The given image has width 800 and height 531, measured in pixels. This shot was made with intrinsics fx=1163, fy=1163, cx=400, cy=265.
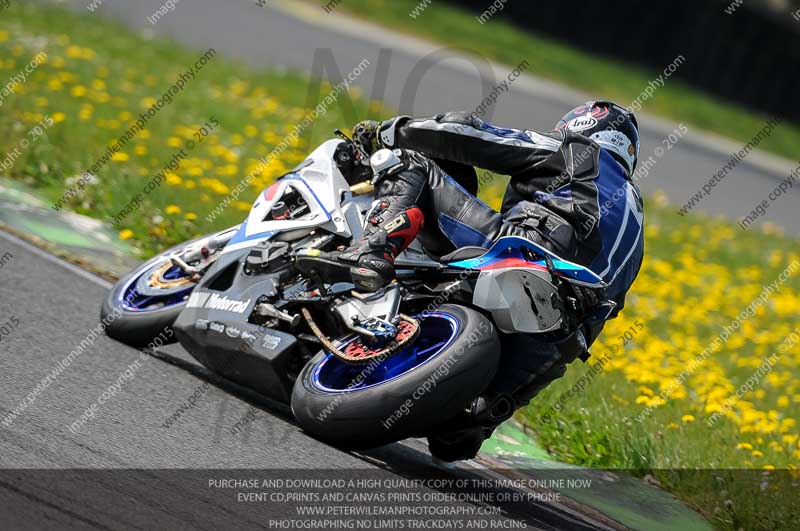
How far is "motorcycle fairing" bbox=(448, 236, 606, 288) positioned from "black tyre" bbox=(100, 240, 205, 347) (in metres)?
1.76

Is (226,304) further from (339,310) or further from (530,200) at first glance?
(530,200)

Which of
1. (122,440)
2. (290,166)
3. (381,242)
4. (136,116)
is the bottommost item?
(136,116)

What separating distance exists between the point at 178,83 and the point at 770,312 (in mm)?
6997

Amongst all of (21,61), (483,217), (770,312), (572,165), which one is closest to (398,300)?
(483,217)

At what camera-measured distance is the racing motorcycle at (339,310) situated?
502cm

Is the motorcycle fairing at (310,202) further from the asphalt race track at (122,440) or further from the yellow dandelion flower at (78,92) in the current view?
the yellow dandelion flower at (78,92)

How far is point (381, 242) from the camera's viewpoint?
533cm

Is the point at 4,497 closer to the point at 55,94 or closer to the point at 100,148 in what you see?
the point at 100,148

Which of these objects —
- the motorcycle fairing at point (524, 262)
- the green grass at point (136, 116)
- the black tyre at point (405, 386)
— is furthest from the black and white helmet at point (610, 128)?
the green grass at point (136, 116)

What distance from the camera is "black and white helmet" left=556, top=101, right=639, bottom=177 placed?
5.50m

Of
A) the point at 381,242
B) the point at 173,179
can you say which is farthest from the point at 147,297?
the point at 173,179

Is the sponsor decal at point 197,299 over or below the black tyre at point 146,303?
over

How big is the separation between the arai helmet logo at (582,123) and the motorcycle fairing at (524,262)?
71cm

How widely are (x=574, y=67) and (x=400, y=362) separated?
1850 cm
